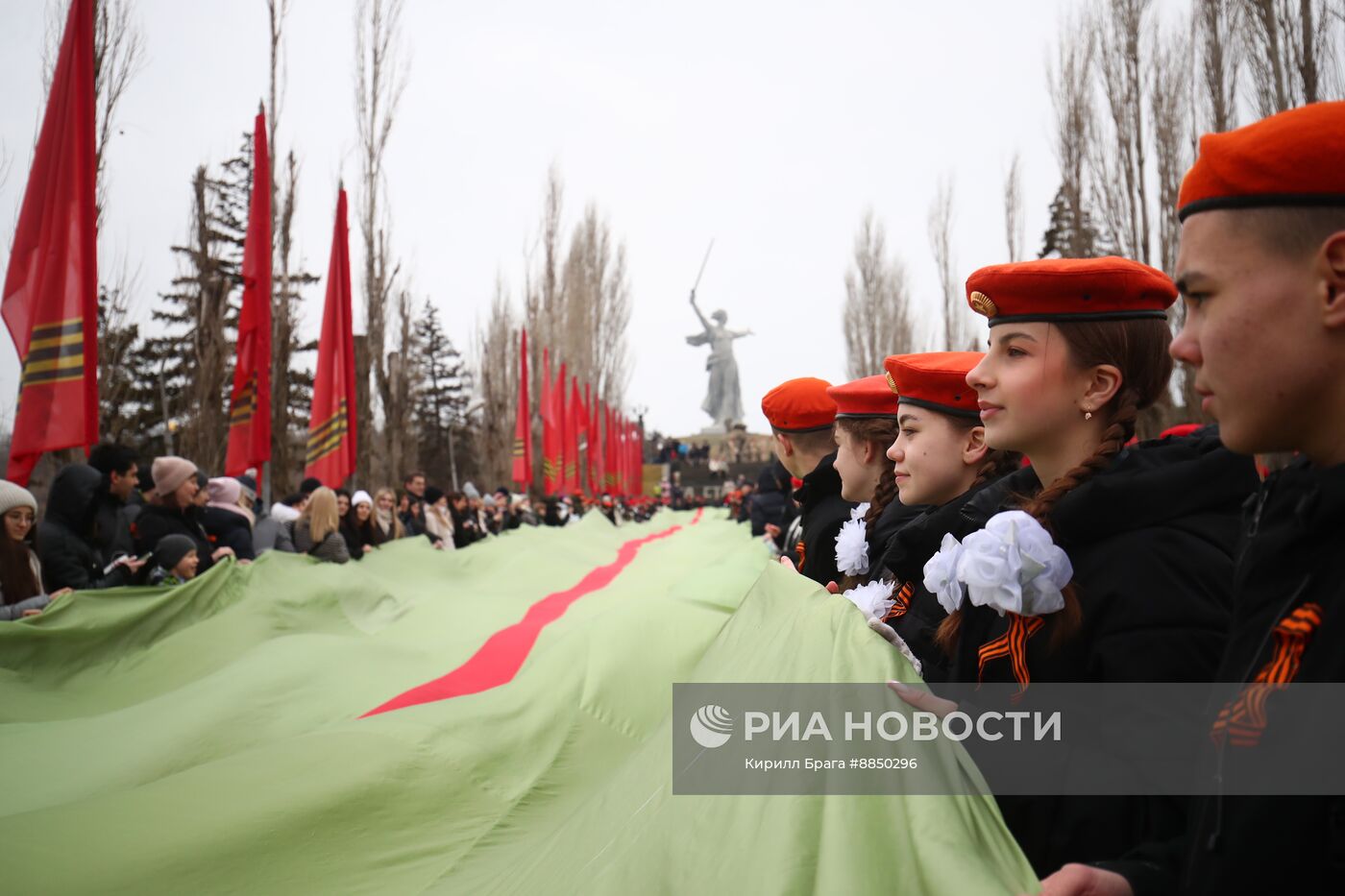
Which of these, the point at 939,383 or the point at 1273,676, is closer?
the point at 1273,676

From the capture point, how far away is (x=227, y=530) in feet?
26.7

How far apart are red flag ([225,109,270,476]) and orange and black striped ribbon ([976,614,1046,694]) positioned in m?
8.54

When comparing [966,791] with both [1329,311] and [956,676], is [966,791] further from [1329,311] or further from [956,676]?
[1329,311]

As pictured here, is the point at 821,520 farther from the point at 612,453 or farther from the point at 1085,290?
the point at 612,453

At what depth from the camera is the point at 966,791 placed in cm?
152

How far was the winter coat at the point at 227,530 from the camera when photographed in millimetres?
8031

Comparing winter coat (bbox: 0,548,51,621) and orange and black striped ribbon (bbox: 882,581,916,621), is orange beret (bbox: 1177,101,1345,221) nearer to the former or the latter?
orange and black striped ribbon (bbox: 882,581,916,621)

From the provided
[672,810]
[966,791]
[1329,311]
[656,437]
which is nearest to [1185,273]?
[1329,311]

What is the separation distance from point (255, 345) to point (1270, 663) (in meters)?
9.44

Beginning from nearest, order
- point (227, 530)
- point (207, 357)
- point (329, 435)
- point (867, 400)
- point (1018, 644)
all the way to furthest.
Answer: point (1018, 644) → point (867, 400) → point (227, 530) → point (329, 435) → point (207, 357)

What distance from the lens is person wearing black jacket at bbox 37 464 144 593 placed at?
646 centimetres

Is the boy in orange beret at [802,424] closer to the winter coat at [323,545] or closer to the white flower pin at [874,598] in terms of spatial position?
the white flower pin at [874,598]

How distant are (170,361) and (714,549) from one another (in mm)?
30667

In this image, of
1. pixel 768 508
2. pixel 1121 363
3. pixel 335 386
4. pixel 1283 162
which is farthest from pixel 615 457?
pixel 1283 162
